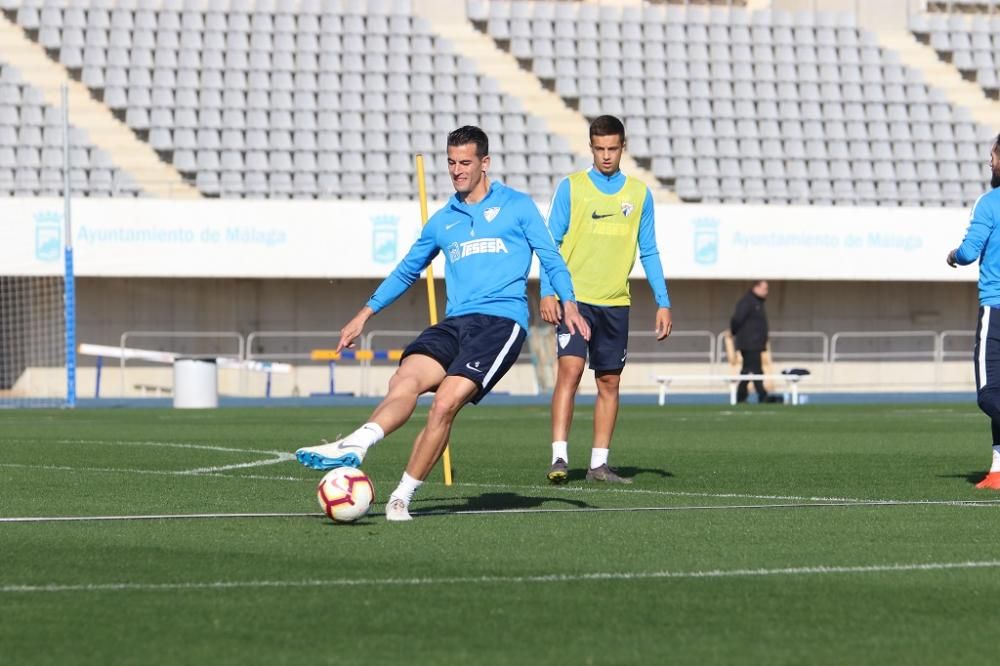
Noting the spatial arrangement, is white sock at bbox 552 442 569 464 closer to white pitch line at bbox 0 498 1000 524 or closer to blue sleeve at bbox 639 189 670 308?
blue sleeve at bbox 639 189 670 308

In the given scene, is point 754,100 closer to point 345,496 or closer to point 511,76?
point 511,76

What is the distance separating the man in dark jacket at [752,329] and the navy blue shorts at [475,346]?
17.5 metres

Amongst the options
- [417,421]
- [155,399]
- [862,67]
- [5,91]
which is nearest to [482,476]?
[417,421]

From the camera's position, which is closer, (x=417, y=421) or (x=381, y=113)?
(x=417, y=421)

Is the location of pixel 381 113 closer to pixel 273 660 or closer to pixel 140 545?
pixel 140 545

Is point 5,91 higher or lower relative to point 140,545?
higher

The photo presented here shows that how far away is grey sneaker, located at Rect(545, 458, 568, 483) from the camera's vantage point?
9.63 m

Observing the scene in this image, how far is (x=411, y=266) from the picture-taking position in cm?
812

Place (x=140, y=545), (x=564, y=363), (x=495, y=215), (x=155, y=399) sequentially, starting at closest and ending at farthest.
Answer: (x=140, y=545) → (x=495, y=215) → (x=564, y=363) → (x=155, y=399)

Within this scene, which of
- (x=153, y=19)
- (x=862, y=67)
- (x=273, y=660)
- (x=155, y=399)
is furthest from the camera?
(x=862, y=67)

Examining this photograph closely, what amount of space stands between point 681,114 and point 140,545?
87.3 feet

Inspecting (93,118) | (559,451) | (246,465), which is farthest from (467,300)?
(93,118)

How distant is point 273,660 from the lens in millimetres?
4293

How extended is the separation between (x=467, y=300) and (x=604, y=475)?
2.64m
